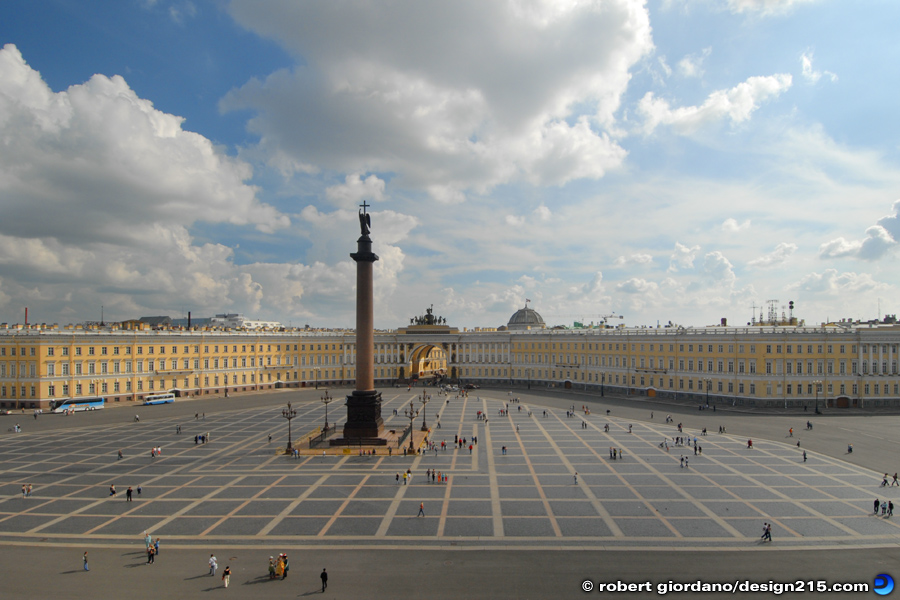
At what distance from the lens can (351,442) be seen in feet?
143

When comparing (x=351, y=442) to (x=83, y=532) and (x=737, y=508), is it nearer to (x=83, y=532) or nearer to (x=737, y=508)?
(x=83, y=532)

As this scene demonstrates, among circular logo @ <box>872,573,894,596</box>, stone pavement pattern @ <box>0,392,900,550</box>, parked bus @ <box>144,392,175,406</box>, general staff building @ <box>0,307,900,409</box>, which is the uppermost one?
general staff building @ <box>0,307,900,409</box>

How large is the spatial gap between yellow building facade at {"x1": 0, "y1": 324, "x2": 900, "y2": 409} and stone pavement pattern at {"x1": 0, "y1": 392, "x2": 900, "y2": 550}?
22.1m

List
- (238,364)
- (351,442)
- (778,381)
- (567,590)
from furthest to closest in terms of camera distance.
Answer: (238,364)
(778,381)
(351,442)
(567,590)

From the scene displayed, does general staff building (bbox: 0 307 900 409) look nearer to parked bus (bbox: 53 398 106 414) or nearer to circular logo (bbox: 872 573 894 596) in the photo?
parked bus (bbox: 53 398 106 414)

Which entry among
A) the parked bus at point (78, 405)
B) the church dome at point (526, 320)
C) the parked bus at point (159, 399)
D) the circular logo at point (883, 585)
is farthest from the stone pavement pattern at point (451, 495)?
the church dome at point (526, 320)

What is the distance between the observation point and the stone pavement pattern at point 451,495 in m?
23.9

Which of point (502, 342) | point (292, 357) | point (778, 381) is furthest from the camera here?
point (502, 342)

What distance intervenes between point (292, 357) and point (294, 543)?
72.6 metres

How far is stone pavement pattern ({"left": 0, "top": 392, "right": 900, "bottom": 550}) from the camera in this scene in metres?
23.9

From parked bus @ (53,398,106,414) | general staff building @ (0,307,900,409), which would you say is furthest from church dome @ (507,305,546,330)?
parked bus @ (53,398,106,414)

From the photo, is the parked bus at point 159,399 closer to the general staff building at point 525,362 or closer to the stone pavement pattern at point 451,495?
the general staff building at point 525,362

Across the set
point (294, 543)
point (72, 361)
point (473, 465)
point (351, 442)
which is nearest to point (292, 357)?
point (72, 361)

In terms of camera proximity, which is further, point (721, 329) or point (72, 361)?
point (721, 329)
